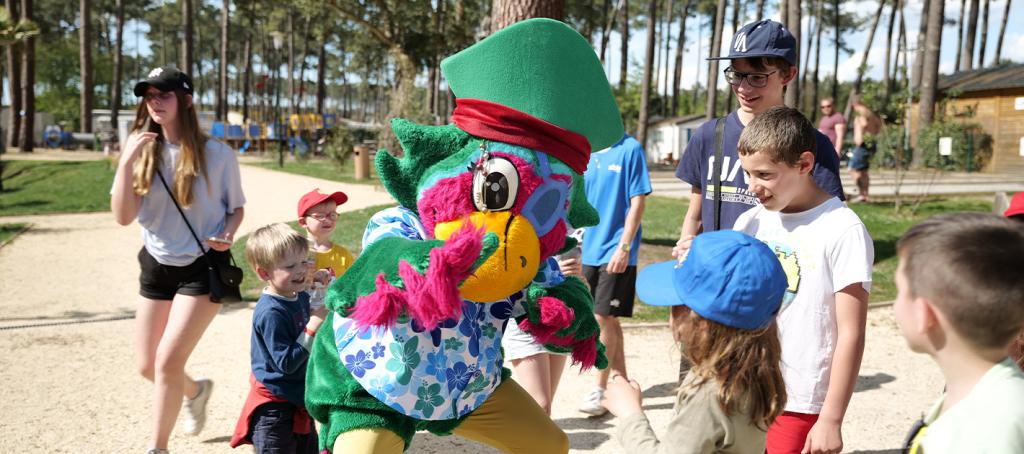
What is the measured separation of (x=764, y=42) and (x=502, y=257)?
153cm

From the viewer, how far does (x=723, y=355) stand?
6.60ft

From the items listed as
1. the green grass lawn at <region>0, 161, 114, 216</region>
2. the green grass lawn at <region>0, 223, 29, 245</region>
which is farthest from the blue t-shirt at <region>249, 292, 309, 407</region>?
the green grass lawn at <region>0, 161, 114, 216</region>

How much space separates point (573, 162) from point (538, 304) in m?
0.48

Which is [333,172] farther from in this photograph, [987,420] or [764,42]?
[987,420]

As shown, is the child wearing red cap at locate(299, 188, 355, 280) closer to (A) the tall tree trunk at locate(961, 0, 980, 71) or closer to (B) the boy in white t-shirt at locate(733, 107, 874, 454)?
(B) the boy in white t-shirt at locate(733, 107, 874, 454)

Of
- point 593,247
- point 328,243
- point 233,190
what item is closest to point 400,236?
point 233,190

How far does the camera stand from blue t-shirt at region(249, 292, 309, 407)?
3.09 metres

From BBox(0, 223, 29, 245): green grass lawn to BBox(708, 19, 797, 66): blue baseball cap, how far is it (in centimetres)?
1165

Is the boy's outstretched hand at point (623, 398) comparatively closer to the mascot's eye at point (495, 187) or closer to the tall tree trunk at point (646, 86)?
the mascot's eye at point (495, 187)

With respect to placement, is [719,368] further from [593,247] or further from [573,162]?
[593,247]

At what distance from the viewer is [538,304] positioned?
2574mm

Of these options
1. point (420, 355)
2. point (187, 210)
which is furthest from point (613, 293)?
point (420, 355)

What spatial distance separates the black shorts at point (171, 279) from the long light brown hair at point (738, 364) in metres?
2.59

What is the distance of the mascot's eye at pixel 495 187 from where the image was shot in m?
2.29
